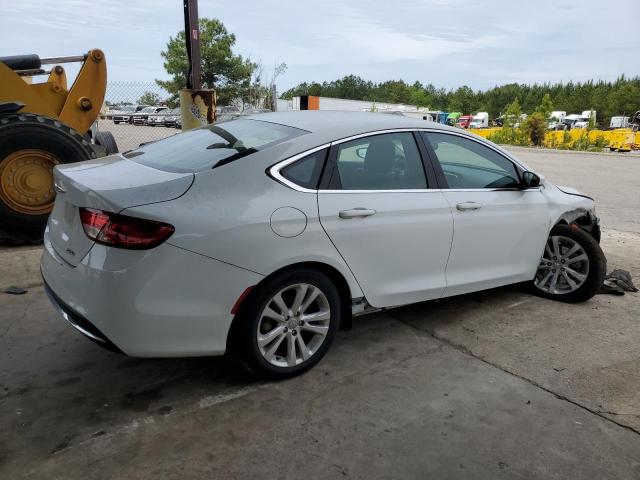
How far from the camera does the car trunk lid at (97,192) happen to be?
2711 millimetres

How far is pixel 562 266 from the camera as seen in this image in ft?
15.5

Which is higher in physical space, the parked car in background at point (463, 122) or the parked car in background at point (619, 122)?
the parked car in background at point (619, 122)

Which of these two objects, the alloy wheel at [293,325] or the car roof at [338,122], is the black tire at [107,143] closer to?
the car roof at [338,122]

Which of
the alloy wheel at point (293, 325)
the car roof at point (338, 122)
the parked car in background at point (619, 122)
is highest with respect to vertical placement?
the parked car in background at point (619, 122)

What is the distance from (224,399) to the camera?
304 cm

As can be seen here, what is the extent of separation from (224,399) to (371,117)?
2.14 metres

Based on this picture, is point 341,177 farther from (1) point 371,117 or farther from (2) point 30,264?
(2) point 30,264

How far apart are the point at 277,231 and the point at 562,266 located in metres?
2.96

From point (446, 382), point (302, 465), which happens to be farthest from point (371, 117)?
point (302, 465)

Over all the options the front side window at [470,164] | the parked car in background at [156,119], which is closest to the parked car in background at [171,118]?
the parked car in background at [156,119]

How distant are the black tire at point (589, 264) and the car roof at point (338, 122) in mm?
1479

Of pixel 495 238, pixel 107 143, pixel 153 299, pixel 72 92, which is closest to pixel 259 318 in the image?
pixel 153 299

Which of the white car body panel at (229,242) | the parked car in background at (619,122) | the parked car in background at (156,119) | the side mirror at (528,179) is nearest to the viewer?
the white car body panel at (229,242)

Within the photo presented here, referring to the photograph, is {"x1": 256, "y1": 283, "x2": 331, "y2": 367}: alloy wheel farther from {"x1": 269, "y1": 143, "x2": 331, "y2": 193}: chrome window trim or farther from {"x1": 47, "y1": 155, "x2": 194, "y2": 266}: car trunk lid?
{"x1": 47, "y1": 155, "x2": 194, "y2": 266}: car trunk lid
